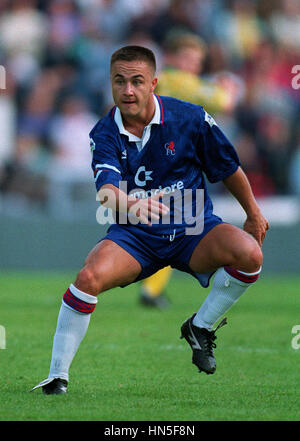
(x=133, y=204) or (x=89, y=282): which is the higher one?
(x=133, y=204)

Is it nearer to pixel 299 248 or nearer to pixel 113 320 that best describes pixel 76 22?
pixel 299 248

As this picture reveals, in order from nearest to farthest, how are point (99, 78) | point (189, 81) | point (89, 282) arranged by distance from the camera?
point (89, 282) → point (189, 81) → point (99, 78)

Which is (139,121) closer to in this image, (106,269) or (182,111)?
(182,111)

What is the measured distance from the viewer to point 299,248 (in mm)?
12523

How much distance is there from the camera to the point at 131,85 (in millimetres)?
5000

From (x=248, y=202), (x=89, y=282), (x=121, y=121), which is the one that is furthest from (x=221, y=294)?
(x=121, y=121)

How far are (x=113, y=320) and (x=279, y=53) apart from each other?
23.3 ft

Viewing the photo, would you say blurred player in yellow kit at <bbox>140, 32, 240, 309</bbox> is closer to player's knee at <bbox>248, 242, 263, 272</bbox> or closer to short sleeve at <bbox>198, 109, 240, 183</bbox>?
short sleeve at <bbox>198, 109, 240, 183</bbox>

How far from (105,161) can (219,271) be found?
969 mm

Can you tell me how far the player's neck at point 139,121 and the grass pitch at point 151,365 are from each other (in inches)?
58.5

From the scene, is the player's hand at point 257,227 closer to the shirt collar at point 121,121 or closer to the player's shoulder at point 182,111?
the player's shoulder at point 182,111

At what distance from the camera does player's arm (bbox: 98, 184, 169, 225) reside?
178 inches
